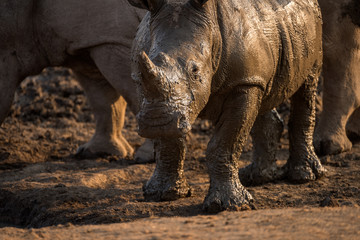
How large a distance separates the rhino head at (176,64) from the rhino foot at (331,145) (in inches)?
109

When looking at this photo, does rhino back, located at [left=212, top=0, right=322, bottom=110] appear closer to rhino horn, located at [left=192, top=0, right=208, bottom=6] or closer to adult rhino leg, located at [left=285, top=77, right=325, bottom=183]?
rhino horn, located at [left=192, top=0, right=208, bottom=6]

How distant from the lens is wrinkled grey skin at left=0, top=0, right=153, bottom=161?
5.65 metres

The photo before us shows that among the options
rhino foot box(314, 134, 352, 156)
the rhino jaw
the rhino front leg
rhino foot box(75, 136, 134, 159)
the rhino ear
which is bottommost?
rhino foot box(75, 136, 134, 159)

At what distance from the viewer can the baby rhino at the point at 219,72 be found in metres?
3.51

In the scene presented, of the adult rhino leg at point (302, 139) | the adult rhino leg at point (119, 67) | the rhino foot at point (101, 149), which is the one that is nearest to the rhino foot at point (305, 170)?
the adult rhino leg at point (302, 139)

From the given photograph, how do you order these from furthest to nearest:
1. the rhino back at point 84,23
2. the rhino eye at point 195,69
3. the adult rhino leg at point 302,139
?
1. the rhino back at point 84,23
2. the adult rhino leg at point 302,139
3. the rhino eye at point 195,69

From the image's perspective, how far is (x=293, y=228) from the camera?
11.1 feet

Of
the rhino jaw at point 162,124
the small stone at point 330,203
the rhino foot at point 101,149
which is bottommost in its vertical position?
the rhino foot at point 101,149

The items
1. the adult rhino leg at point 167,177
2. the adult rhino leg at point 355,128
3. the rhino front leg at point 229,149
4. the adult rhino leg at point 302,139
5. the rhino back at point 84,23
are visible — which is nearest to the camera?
the rhino front leg at point 229,149

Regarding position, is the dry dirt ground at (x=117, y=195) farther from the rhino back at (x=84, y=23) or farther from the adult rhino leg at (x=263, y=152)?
the rhino back at (x=84, y=23)

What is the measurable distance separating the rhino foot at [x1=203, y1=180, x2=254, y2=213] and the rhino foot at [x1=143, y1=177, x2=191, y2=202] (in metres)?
0.41

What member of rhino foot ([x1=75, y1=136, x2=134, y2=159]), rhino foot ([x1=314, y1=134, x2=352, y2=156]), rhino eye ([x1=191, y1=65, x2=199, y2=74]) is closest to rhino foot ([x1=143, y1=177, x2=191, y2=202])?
rhino eye ([x1=191, y1=65, x2=199, y2=74])

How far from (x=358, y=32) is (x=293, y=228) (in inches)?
136

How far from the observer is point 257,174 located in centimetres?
520
